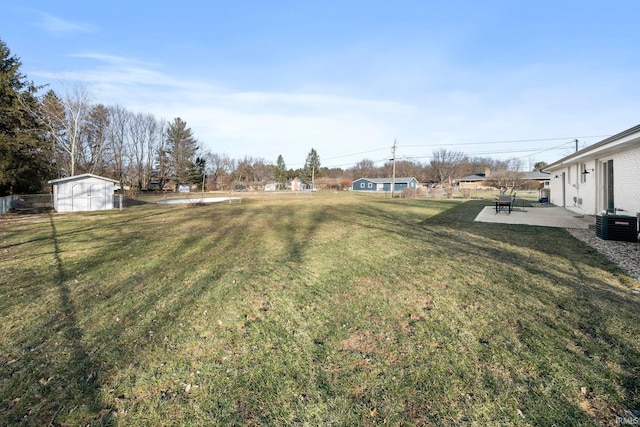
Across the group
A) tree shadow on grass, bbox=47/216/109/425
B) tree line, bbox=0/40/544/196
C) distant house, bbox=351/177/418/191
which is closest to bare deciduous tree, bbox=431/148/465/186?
tree line, bbox=0/40/544/196

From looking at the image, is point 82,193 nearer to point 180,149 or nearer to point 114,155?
point 114,155

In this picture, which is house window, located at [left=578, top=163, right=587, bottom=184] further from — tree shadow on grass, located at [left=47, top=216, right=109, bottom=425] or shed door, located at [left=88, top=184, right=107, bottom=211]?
shed door, located at [left=88, top=184, right=107, bottom=211]

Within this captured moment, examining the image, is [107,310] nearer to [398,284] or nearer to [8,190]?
[398,284]

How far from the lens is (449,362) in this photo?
261 centimetres

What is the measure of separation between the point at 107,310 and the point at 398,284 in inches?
160

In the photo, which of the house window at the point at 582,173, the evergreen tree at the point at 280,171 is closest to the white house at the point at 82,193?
the house window at the point at 582,173

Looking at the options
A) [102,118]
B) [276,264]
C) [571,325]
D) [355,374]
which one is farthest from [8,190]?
[571,325]

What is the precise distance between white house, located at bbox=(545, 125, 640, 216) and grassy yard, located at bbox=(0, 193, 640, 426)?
13.7ft

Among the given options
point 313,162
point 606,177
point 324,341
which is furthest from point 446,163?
point 324,341

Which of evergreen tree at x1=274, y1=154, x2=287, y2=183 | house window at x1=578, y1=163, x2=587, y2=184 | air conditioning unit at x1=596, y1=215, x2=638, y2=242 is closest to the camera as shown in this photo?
air conditioning unit at x1=596, y1=215, x2=638, y2=242

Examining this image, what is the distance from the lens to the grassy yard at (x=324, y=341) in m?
2.13

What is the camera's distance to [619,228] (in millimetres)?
7234

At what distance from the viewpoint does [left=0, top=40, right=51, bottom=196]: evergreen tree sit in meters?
17.9

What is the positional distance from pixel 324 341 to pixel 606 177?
13.3 m
